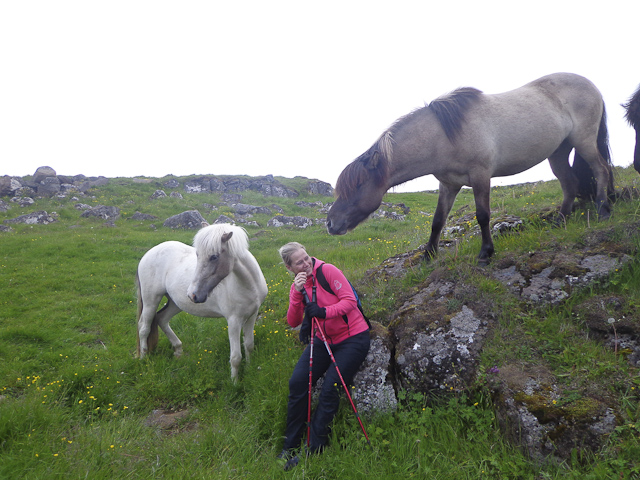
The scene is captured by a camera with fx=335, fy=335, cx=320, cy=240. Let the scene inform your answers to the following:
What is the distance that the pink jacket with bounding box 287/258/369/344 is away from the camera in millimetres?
3992

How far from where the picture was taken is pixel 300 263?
4.21m

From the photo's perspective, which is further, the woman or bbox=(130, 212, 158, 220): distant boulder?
bbox=(130, 212, 158, 220): distant boulder

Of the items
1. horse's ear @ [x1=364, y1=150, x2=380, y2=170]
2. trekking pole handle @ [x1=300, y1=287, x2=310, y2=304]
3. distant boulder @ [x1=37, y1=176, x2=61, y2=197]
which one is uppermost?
distant boulder @ [x1=37, y1=176, x2=61, y2=197]

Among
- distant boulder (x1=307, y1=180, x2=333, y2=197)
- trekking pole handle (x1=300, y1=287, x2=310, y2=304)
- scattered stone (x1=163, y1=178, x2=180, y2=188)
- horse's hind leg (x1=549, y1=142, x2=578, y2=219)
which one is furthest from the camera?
distant boulder (x1=307, y1=180, x2=333, y2=197)

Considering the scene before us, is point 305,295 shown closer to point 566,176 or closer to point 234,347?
point 234,347

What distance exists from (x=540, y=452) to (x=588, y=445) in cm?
35

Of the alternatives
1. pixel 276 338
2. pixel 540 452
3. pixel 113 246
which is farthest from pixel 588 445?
pixel 113 246

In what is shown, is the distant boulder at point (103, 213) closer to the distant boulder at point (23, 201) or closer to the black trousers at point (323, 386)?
the distant boulder at point (23, 201)

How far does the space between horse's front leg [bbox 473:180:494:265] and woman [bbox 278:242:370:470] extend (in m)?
2.14

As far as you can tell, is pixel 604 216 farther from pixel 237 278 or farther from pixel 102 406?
pixel 102 406

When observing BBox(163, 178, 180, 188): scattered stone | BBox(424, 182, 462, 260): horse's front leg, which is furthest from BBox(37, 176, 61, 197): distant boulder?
BBox(424, 182, 462, 260): horse's front leg

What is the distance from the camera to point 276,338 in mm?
5762

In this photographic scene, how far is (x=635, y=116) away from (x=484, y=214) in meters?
3.35

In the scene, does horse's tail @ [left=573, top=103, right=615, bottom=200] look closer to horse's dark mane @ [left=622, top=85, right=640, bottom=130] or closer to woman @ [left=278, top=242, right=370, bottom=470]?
horse's dark mane @ [left=622, top=85, right=640, bottom=130]
